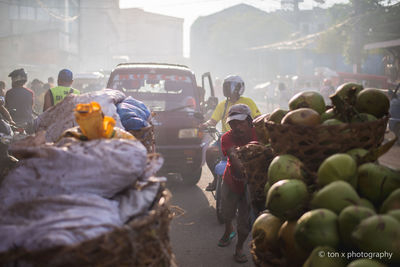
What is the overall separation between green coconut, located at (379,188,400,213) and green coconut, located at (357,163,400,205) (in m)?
0.09

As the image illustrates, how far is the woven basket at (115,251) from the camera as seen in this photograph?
66.7 inches

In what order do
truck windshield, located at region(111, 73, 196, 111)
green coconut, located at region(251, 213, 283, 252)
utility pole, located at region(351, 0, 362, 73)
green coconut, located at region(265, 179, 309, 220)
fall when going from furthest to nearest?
utility pole, located at region(351, 0, 362, 73) < truck windshield, located at region(111, 73, 196, 111) < green coconut, located at region(251, 213, 283, 252) < green coconut, located at region(265, 179, 309, 220)

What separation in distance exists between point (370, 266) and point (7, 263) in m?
1.42

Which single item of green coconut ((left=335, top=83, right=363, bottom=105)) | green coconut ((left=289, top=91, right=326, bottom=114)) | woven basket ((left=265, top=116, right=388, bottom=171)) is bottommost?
woven basket ((left=265, top=116, right=388, bottom=171))

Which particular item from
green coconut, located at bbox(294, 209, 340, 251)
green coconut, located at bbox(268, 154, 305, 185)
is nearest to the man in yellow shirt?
green coconut, located at bbox(268, 154, 305, 185)

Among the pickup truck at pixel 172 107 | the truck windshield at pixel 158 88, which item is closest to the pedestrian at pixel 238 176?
the pickup truck at pixel 172 107

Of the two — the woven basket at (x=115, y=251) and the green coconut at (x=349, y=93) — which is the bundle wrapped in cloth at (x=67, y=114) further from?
the green coconut at (x=349, y=93)

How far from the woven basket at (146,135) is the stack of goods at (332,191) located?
37.3 inches

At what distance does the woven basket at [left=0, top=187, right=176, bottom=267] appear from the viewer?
169 centimetres

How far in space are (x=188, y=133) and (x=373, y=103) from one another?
17.6 feet

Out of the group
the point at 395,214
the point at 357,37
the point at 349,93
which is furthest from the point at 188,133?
the point at 357,37

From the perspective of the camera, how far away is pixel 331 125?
2.38 meters

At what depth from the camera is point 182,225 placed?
617 centimetres

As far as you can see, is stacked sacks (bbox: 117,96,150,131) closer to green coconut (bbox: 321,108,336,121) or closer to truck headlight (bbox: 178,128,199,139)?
green coconut (bbox: 321,108,336,121)
